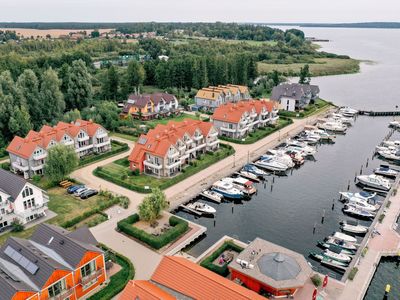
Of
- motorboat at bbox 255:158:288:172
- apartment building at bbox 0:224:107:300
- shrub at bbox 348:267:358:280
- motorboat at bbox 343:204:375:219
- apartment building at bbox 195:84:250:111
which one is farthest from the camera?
apartment building at bbox 195:84:250:111

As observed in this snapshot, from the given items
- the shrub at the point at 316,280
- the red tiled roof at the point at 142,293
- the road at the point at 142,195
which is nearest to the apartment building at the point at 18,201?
the road at the point at 142,195

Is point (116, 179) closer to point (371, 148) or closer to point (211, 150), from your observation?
point (211, 150)

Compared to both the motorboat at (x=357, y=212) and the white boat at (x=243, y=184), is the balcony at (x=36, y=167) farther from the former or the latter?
the motorboat at (x=357, y=212)

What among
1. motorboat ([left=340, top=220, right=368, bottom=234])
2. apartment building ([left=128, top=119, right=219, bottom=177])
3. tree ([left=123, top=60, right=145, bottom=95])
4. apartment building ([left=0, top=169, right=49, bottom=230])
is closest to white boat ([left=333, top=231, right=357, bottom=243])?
motorboat ([left=340, top=220, right=368, bottom=234])

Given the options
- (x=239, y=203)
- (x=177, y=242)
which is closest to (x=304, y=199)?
(x=239, y=203)

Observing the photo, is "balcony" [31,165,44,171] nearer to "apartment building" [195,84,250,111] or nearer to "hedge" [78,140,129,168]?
"hedge" [78,140,129,168]
